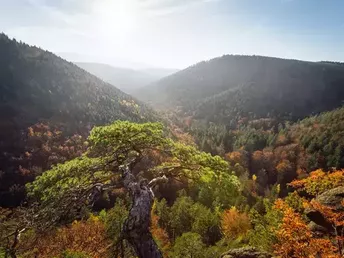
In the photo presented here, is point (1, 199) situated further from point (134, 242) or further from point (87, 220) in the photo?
point (134, 242)

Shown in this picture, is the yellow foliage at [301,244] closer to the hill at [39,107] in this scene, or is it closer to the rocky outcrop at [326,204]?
the rocky outcrop at [326,204]

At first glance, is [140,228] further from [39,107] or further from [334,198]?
[39,107]

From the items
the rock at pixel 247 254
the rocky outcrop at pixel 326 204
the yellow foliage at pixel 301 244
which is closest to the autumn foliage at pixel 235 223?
the rocky outcrop at pixel 326 204

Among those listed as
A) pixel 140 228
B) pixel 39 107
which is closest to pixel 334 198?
pixel 140 228

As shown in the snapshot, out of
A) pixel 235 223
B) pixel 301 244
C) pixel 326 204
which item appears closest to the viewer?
pixel 301 244

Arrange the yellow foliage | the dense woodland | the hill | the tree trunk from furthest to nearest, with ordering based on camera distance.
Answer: the hill → the yellow foliage → the dense woodland → the tree trunk

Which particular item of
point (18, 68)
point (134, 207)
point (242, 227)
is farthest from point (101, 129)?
point (18, 68)

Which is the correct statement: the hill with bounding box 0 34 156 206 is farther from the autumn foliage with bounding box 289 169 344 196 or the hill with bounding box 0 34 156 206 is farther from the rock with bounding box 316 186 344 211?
the rock with bounding box 316 186 344 211

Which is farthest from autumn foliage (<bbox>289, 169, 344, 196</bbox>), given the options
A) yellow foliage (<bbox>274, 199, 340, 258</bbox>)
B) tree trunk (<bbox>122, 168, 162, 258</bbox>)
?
tree trunk (<bbox>122, 168, 162, 258</bbox>)
